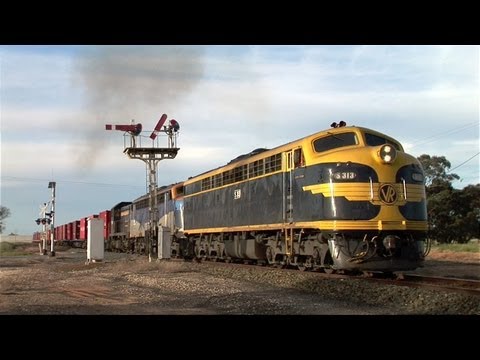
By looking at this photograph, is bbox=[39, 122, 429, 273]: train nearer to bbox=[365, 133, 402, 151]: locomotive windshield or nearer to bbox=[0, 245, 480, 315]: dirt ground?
bbox=[365, 133, 402, 151]: locomotive windshield

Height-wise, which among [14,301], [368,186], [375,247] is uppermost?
[368,186]

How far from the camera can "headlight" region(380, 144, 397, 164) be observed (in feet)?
49.6

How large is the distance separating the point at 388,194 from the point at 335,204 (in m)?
1.45

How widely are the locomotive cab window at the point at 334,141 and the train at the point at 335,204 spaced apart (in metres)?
0.03

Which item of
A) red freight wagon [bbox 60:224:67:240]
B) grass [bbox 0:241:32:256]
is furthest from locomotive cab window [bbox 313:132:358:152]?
red freight wagon [bbox 60:224:67:240]

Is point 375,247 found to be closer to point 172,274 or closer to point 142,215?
point 172,274

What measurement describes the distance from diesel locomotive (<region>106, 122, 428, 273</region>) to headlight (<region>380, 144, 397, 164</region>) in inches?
1.1

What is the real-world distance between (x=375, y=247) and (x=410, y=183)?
2.08 meters

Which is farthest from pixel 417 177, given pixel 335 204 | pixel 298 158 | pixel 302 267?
pixel 302 267

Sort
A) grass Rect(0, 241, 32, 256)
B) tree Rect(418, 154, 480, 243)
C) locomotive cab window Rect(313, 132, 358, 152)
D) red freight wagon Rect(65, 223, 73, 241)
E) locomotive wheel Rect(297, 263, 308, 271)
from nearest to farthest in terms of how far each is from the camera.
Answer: locomotive cab window Rect(313, 132, 358, 152), locomotive wheel Rect(297, 263, 308, 271), grass Rect(0, 241, 32, 256), tree Rect(418, 154, 480, 243), red freight wagon Rect(65, 223, 73, 241)

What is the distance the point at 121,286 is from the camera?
16.1 meters

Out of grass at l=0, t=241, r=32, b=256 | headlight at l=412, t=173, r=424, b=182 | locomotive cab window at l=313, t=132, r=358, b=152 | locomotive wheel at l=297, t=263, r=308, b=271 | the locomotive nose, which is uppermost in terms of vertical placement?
locomotive cab window at l=313, t=132, r=358, b=152
